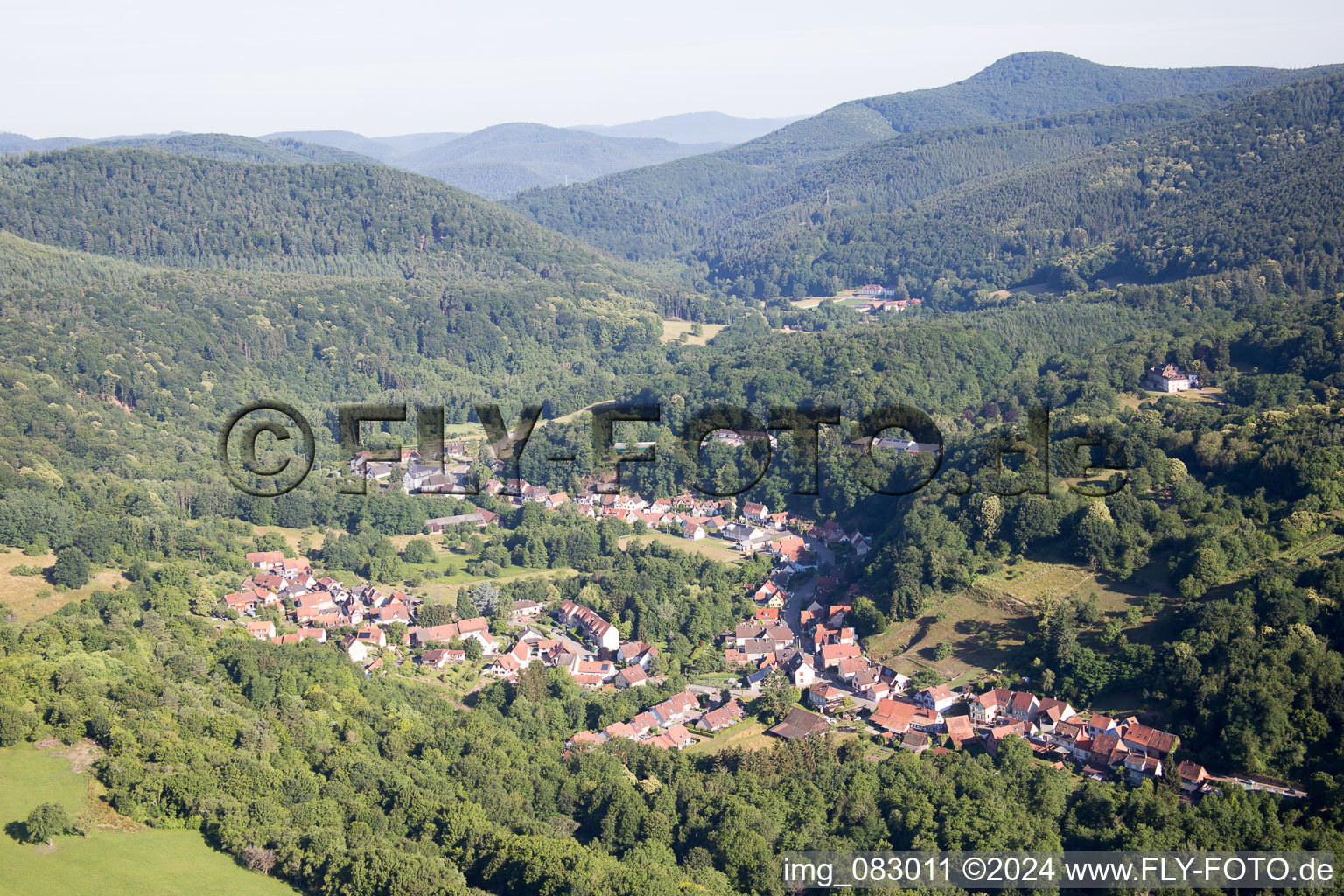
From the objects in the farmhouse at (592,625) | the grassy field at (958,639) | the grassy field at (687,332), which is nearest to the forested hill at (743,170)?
the grassy field at (687,332)

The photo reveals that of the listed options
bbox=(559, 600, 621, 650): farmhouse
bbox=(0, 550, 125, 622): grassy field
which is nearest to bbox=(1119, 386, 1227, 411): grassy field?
bbox=(559, 600, 621, 650): farmhouse

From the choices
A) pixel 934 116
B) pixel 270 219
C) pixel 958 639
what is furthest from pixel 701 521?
pixel 934 116

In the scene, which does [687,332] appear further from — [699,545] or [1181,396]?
[699,545]

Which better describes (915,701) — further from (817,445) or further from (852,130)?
(852,130)

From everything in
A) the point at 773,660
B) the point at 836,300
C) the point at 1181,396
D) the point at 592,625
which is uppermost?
the point at 836,300

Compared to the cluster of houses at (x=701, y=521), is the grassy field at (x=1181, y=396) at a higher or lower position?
higher

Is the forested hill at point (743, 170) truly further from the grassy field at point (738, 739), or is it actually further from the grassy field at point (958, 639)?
the grassy field at point (738, 739)
